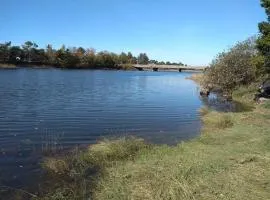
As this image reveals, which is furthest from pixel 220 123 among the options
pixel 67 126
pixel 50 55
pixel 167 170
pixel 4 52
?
pixel 50 55

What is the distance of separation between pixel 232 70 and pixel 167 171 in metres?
41.8

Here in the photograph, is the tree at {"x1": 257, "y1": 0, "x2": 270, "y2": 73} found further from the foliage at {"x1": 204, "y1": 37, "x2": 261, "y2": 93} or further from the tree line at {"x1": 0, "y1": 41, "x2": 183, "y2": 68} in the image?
the tree line at {"x1": 0, "y1": 41, "x2": 183, "y2": 68}

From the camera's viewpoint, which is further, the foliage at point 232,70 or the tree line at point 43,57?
the tree line at point 43,57

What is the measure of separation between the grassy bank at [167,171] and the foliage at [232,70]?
3386 centimetres

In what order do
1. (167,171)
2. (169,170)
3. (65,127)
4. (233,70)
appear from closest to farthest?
1. (167,171)
2. (169,170)
3. (65,127)
4. (233,70)

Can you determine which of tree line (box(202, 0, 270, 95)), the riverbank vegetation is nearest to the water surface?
the riverbank vegetation

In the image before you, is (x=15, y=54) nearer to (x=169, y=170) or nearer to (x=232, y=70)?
Result: (x=232, y=70)

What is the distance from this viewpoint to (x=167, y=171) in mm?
12703

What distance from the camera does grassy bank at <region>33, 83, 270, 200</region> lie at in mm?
10930

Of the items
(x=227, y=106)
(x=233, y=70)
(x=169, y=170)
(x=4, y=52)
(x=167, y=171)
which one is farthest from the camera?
(x=4, y=52)

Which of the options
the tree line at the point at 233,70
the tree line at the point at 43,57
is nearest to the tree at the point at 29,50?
the tree line at the point at 43,57

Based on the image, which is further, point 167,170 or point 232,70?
point 232,70

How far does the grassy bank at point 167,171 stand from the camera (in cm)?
1093

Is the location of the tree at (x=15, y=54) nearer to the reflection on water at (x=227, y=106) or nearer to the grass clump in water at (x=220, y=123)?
the reflection on water at (x=227, y=106)
